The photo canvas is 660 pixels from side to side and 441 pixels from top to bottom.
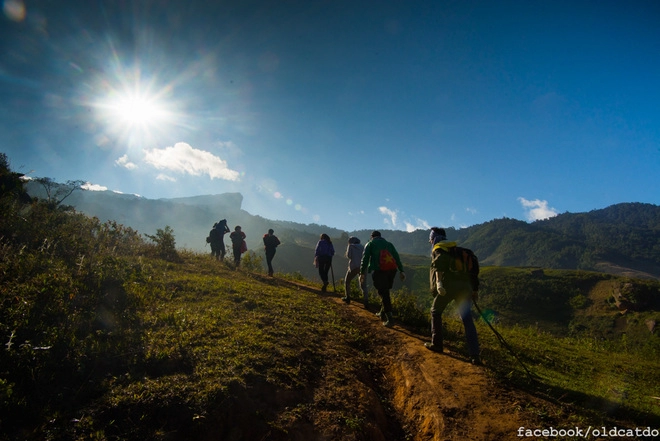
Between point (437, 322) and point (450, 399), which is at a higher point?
point (437, 322)

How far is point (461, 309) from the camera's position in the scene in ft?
19.5

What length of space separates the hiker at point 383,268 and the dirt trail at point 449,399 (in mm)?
1770

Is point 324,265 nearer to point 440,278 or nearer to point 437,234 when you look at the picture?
point 437,234

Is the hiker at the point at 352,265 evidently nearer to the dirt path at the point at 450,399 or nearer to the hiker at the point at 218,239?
the dirt path at the point at 450,399

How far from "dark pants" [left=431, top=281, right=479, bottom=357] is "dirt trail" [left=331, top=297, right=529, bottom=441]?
0.33 m

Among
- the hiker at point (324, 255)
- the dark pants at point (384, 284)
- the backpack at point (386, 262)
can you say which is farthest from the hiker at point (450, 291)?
the hiker at point (324, 255)

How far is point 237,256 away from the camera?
16.1 metres

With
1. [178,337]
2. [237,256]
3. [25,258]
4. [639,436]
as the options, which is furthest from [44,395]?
[237,256]

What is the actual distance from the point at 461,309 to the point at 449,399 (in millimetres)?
1897

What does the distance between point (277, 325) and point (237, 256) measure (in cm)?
1039

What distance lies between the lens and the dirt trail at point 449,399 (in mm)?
3916

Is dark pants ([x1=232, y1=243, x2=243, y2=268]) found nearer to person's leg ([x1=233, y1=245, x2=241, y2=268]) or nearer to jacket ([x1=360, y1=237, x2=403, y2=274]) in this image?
person's leg ([x1=233, y1=245, x2=241, y2=268])

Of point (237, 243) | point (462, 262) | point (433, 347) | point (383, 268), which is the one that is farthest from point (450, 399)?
point (237, 243)

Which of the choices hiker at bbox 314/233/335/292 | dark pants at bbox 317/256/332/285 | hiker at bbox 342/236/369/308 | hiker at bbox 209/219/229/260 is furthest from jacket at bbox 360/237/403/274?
hiker at bbox 209/219/229/260
